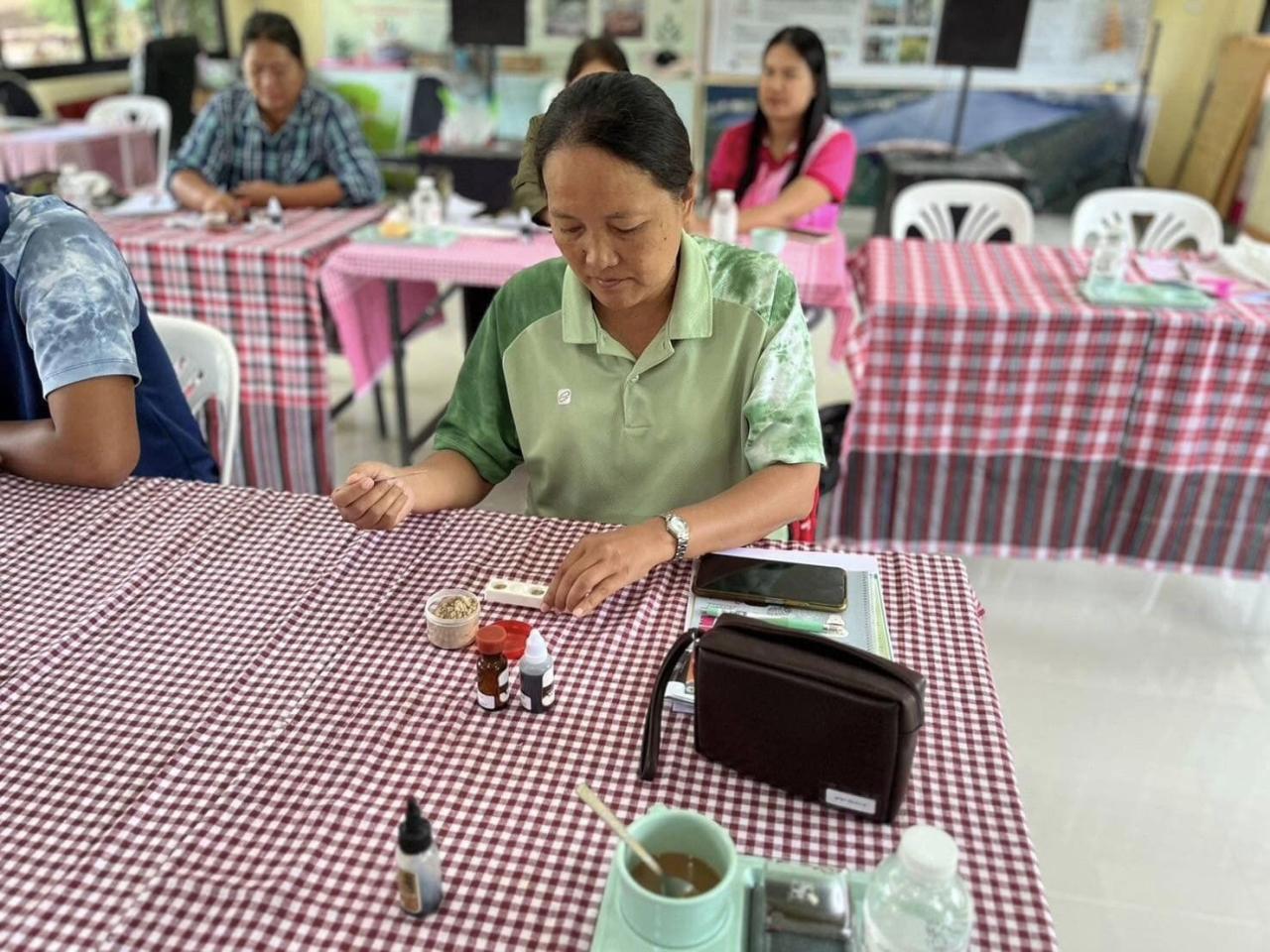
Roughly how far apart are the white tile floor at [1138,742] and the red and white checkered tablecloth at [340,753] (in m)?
0.50

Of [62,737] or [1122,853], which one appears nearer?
[62,737]

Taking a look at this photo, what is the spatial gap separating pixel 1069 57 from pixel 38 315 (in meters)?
6.05

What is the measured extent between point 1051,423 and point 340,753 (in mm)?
1998

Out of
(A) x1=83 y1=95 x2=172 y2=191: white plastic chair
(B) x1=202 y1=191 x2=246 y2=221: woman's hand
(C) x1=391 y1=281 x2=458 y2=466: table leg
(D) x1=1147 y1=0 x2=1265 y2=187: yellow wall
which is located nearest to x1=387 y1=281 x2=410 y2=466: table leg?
(C) x1=391 y1=281 x2=458 y2=466: table leg

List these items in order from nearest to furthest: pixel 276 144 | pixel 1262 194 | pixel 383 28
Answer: pixel 276 144 → pixel 1262 194 → pixel 383 28

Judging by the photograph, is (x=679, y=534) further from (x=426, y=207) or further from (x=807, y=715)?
(x=426, y=207)

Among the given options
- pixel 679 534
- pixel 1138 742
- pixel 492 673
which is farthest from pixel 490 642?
pixel 1138 742

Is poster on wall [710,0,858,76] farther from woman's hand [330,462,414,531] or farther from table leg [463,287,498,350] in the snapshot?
woman's hand [330,462,414,531]

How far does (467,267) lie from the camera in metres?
2.65

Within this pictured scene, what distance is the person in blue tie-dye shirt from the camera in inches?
52.3

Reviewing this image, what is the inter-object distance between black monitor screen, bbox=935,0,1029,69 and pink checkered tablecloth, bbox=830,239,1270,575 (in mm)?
3170

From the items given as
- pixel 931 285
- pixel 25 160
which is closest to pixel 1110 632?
pixel 931 285

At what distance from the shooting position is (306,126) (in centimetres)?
320

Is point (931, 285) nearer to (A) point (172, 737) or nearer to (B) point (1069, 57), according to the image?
(A) point (172, 737)
